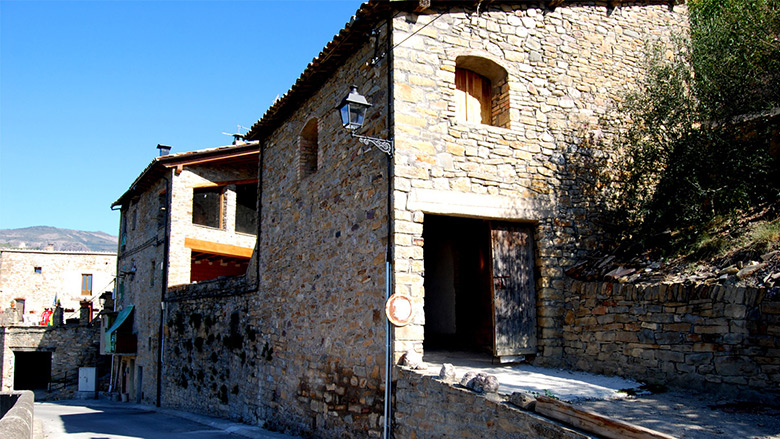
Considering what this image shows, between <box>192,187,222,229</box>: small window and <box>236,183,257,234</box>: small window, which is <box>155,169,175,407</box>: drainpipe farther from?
<box>236,183,257,234</box>: small window

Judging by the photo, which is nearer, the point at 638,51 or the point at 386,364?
the point at 386,364

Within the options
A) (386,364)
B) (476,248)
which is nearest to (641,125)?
(476,248)

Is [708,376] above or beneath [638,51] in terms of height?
beneath

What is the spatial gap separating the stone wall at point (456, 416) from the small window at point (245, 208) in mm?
14265

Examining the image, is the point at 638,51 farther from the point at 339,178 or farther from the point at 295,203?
the point at 295,203

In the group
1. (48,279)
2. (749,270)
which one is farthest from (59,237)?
(749,270)

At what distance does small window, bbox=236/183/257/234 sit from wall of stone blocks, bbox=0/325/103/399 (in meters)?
10.9

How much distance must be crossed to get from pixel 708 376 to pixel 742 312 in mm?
854

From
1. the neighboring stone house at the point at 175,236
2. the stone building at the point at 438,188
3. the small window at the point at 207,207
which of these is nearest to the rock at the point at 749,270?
the stone building at the point at 438,188

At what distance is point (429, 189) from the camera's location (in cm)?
773

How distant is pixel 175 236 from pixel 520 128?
13.2 m

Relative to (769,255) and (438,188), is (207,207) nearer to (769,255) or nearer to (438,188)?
(438,188)

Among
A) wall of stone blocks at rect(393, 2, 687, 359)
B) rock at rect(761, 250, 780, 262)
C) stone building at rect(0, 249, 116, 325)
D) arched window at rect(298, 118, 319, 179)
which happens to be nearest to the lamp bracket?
wall of stone blocks at rect(393, 2, 687, 359)

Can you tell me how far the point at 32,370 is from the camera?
30562mm
